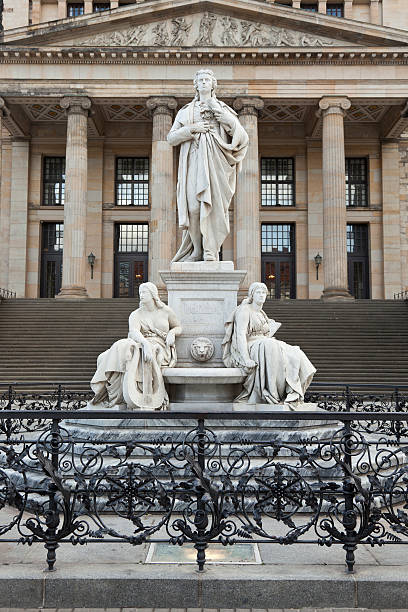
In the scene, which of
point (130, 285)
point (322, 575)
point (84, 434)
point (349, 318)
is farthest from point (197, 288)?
point (130, 285)

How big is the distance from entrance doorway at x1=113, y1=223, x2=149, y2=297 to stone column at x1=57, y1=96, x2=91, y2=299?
640 centimetres

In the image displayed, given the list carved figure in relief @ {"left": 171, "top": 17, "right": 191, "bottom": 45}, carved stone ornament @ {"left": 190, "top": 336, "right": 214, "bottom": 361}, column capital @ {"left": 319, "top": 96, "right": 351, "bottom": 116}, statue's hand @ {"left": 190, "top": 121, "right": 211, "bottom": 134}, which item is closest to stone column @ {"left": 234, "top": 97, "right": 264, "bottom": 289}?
column capital @ {"left": 319, "top": 96, "right": 351, "bottom": 116}

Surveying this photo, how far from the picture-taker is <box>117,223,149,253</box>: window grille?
128 ft

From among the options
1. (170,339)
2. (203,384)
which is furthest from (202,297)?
(203,384)

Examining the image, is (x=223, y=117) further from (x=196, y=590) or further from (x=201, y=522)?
(x=196, y=590)

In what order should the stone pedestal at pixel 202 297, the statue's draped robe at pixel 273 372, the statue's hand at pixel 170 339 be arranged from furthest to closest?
the stone pedestal at pixel 202 297 < the statue's hand at pixel 170 339 < the statue's draped robe at pixel 273 372

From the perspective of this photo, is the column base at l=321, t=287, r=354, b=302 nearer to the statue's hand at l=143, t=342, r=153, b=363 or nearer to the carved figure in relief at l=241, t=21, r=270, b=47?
the carved figure in relief at l=241, t=21, r=270, b=47

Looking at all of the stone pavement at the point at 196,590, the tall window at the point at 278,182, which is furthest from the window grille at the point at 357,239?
the stone pavement at the point at 196,590

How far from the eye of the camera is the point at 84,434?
6.82 m

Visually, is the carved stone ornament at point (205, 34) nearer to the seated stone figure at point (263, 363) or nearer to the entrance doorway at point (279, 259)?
→ the entrance doorway at point (279, 259)

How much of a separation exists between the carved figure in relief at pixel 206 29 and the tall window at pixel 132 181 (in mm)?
8548

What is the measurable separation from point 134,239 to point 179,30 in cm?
1233

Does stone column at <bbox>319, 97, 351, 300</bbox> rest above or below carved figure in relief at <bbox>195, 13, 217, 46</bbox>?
below

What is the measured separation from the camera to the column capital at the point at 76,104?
32500 mm
